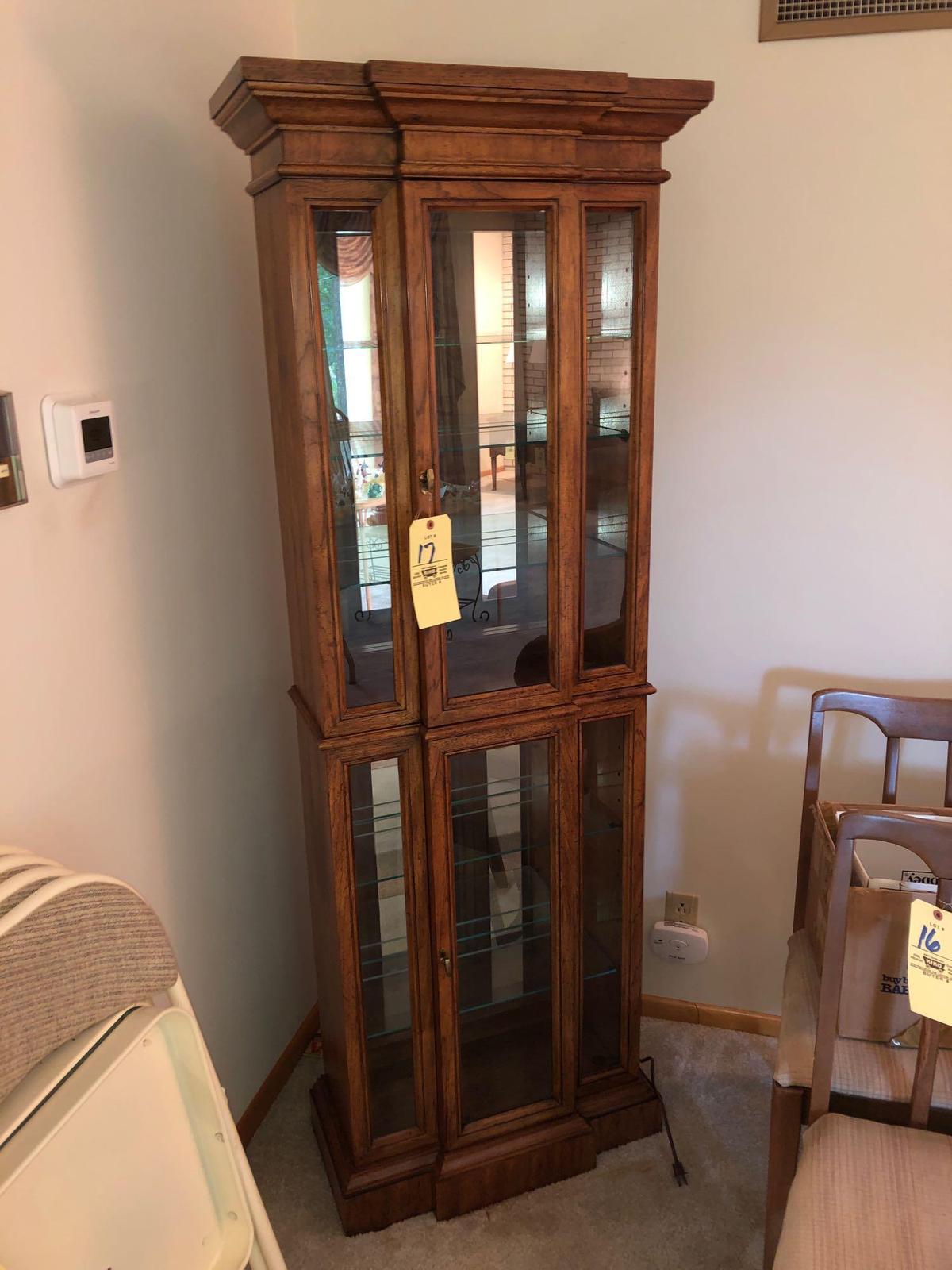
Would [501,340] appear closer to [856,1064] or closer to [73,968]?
[73,968]

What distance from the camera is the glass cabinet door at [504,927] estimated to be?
73.9 inches

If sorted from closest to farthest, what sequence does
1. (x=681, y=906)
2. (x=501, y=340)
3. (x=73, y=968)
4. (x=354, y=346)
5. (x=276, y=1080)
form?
(x=73, y=968) → (x=354, y=346) → (x=501, y=340) → (x=276, y=1080) → (x=681, y=906)

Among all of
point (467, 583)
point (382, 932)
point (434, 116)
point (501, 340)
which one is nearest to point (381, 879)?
point (382, 932)

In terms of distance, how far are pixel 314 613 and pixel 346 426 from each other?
30cm

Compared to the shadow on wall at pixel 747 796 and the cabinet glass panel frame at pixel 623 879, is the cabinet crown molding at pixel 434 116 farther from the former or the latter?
the shadow on wall at pixel 747 796

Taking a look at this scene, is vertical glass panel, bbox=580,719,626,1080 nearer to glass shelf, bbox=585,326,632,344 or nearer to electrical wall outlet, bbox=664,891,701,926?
electrical wall outlet, bbox=664,891,701,926

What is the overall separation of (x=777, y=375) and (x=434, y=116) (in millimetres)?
928

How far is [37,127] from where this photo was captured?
4.50 feet

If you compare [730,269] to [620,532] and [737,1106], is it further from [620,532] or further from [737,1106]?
[737,1106]

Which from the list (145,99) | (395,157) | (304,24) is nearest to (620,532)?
(395,157)

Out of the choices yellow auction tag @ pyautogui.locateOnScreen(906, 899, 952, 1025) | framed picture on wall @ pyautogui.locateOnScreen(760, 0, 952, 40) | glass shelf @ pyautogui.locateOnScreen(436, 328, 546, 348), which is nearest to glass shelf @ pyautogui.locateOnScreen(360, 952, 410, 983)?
yellow auction tag @ pyautogui.locateOnScreen(906, 899, 952, 1025)

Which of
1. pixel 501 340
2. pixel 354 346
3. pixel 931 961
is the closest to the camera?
pixel 931 961

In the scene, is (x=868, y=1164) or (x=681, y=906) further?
(x=681, y=906)

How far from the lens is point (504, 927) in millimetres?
1956
